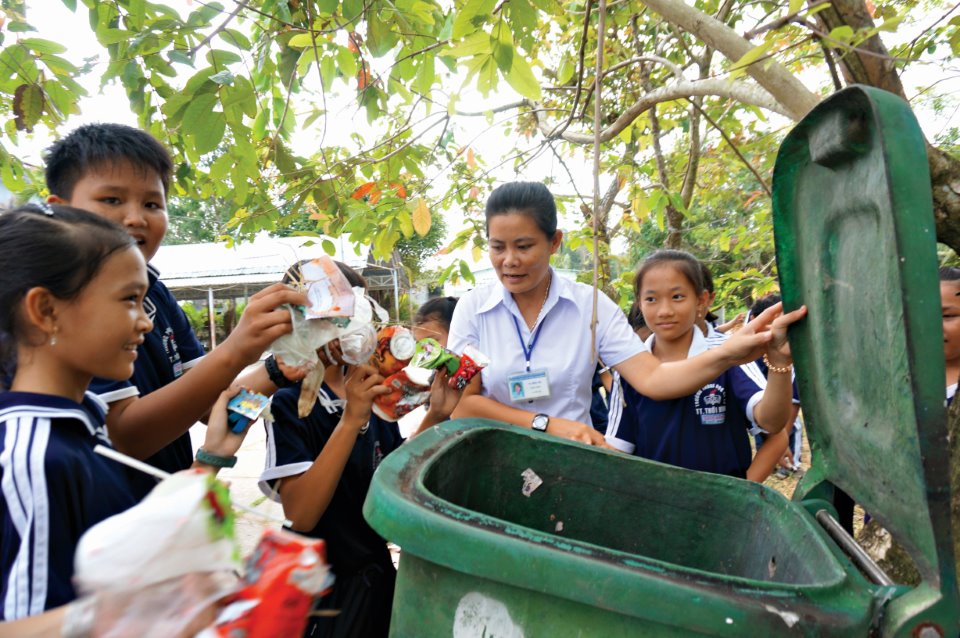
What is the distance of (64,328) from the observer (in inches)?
39.0

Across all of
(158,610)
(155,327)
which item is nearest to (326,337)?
(155,327)

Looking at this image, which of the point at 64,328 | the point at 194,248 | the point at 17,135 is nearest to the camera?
the point at 64,328

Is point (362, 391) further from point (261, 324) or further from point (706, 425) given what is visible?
point (706, 425)

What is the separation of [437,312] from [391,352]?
1.34 meters

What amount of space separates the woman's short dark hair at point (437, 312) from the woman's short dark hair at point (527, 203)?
2.74ft

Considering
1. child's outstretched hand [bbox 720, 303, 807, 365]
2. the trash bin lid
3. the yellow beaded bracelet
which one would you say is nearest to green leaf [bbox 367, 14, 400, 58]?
the trash bin lid

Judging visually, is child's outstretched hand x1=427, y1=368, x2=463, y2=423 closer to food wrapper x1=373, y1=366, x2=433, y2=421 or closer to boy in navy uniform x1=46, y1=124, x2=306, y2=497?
food wrapper x1=373, y1=366, x2=433, y2=421

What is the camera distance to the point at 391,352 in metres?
1.47

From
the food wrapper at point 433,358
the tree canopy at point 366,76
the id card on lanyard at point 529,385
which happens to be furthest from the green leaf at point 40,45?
the id card on lanyard at point 529,385

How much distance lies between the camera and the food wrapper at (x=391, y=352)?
1468 millimetres

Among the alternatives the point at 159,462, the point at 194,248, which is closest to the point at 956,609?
the point at 159,462

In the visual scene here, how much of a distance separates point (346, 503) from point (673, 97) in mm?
1980

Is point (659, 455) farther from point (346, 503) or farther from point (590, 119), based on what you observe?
point (590, 119)

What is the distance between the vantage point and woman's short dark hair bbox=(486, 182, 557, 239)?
6.31 ft
